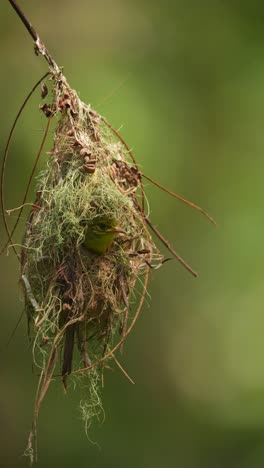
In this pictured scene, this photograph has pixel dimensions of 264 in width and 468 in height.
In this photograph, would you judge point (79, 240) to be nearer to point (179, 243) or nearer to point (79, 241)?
point (79, 241)

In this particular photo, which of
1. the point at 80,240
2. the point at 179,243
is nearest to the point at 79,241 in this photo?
the point at 80,240

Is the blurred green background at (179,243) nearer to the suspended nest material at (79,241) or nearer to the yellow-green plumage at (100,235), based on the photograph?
the suspended nest material at (79,241)

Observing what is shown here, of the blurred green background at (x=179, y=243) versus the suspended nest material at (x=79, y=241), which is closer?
the suspended nest material at (x=79, y=241)

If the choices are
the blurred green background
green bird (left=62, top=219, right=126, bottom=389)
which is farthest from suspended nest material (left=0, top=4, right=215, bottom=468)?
the blurred green background

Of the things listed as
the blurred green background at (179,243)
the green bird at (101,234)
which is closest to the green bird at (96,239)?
the green bird at (101,234)

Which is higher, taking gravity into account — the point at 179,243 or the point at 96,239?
the point at 179,243

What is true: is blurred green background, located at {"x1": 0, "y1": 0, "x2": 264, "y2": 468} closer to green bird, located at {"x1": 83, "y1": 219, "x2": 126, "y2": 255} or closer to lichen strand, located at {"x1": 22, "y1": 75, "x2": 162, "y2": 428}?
lichen strand, located at {"x1": 22, "y1": 75, "x2": 162, "y2": 428}

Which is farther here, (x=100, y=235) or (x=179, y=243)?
(x=179, y=243)
